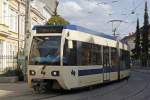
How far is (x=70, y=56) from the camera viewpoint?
885 inches

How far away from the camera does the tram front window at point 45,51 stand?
2195cm

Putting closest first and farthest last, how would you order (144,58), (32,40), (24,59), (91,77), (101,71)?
1. (32,40)
2. (91,77)
3. (101,71)
4. (24,59)
5. (144,58)

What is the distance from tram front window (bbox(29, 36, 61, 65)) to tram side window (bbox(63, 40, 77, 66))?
1.18 feet

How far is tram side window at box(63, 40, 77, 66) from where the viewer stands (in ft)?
72.4

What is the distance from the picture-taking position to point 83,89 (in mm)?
26516

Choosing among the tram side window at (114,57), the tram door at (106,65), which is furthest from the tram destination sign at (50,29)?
the tram side window at (114,57)

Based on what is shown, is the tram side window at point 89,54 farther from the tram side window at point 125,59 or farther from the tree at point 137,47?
the tree at point 137,47

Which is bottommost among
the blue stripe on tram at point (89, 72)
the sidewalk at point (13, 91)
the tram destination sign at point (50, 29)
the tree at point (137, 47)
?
the sidewalk at point (13, 91)

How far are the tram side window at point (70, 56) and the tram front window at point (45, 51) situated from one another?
36cm

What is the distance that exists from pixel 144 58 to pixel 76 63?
3763 inches

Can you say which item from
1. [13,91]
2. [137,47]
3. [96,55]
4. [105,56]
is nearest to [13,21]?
[105,56]

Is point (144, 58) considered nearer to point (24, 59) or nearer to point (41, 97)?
point (24, 59)

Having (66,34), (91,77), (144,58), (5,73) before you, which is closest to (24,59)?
(5,73)

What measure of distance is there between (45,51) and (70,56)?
1.22 m
